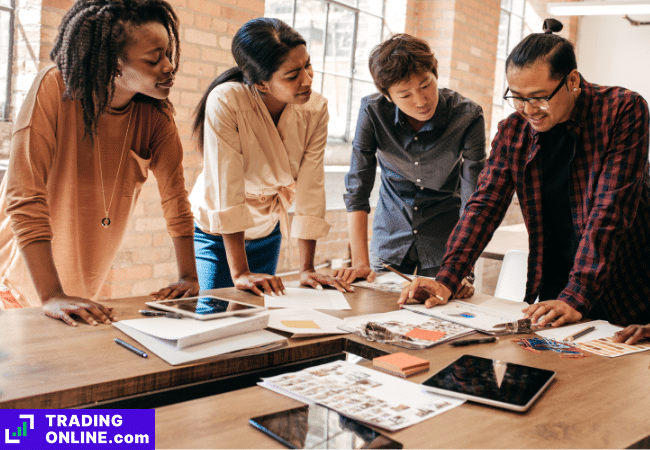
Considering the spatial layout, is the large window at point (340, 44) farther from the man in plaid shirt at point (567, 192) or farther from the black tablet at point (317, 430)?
the black tablet at point (317, 430)

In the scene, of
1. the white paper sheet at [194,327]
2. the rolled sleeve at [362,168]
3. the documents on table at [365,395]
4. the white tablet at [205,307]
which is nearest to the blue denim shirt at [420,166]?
the rolled sleeve at [362,168]

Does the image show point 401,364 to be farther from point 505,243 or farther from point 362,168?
point 505,243

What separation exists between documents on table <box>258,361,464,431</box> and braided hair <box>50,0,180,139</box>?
920 mm

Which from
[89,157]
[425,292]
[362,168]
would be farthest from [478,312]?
[89,157]

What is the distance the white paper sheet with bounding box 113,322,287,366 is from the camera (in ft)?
3.81

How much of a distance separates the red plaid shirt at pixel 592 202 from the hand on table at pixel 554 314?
0.10 feet

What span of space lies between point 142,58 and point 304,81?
51 centimetres

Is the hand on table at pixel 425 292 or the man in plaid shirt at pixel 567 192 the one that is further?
the hand on table at pixel 425 292

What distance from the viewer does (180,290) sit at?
1.67 metres

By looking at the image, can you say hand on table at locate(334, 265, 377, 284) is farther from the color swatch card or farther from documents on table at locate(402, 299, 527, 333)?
the color swatch card

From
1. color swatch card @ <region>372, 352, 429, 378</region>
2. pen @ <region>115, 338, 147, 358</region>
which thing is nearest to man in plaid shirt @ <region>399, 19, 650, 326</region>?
color swatch card @ <region>372, 352, 429, 378</region>

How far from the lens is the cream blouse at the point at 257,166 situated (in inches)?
72.8

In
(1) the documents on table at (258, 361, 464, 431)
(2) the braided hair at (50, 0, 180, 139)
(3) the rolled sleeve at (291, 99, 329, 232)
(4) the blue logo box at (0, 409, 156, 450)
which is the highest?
(2) the braided hair at (50, 0, 180, 139)

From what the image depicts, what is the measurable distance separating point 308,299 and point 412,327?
37 centimetres
